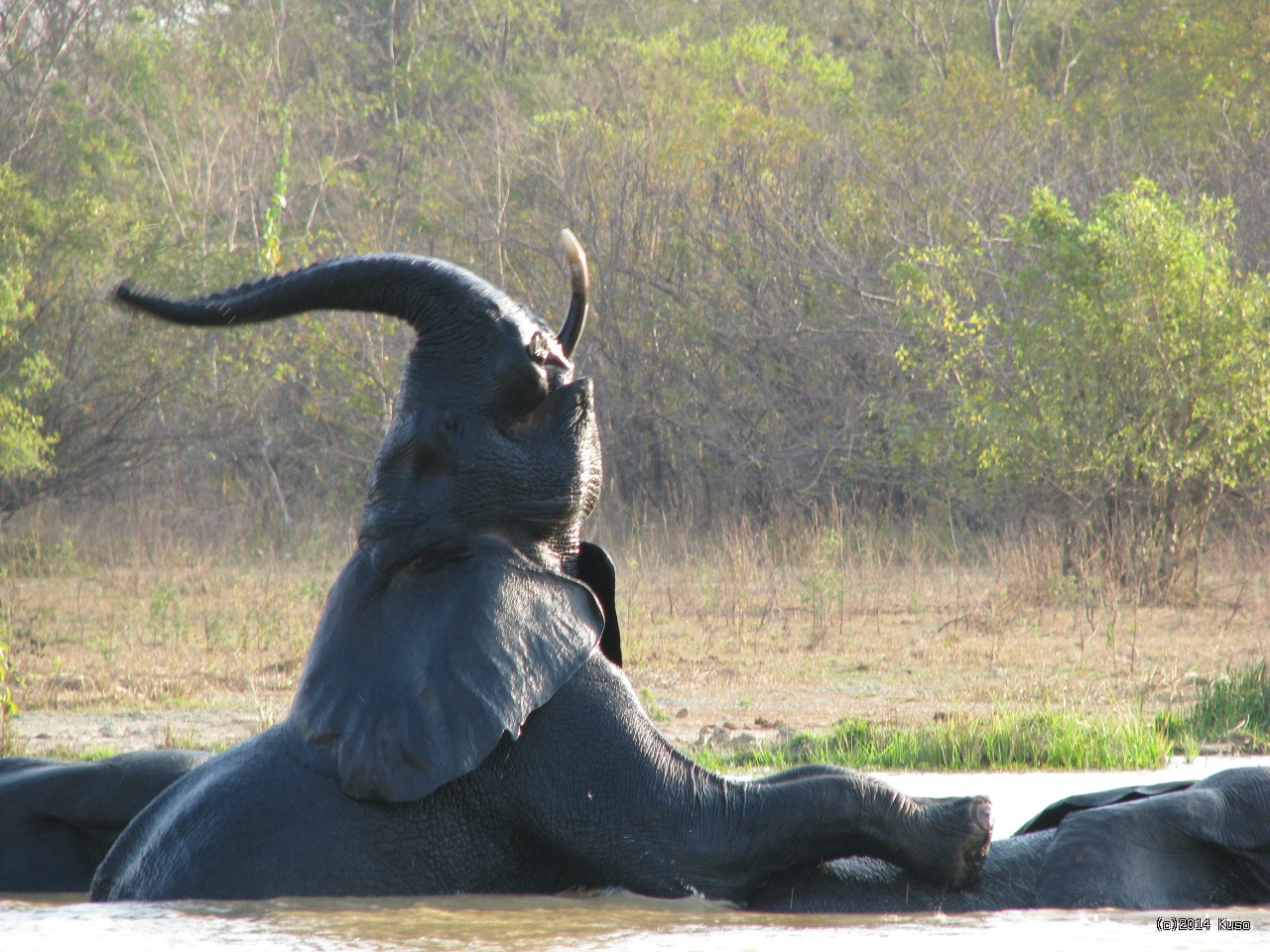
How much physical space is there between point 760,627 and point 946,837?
9.07 m

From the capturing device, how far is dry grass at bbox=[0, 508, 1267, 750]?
9367 millimetres

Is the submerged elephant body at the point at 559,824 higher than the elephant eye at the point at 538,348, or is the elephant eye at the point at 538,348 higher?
the elephant eye at the point at 538,348

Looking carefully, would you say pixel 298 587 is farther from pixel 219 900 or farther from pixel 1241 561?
pixel 219 900

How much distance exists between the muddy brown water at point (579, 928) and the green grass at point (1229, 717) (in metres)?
3.97

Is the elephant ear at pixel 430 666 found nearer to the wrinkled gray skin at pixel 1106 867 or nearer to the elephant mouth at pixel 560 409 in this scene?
the elephant mouth at pixel 560 409

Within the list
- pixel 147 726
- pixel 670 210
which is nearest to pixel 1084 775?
pixel 147 726

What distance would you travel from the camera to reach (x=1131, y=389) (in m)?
14.4

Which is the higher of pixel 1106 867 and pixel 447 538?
pixel 447 538

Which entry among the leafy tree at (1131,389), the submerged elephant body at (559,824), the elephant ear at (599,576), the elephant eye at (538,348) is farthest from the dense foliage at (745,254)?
the submerged elephant body at (559,824)

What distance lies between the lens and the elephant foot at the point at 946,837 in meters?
3.20

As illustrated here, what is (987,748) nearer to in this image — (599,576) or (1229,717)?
(1229,717)

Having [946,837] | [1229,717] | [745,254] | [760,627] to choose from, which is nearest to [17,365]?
[745,254]

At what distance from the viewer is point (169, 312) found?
11.1 feet

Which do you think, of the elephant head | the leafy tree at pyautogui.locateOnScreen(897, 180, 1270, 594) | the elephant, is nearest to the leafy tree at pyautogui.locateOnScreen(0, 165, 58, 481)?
the leafy tree at pyautogui.locateOnScreen(897, 180, 1270, 594)
